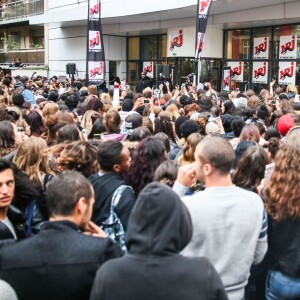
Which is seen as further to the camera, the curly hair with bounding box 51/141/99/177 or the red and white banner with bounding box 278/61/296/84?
the red and white banner with bounding box 278/61/296/84

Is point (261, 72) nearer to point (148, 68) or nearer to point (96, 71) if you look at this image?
point (148, 68)

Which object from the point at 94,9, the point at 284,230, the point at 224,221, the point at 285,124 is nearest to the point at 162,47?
the point at 94,9

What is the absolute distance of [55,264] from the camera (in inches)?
104

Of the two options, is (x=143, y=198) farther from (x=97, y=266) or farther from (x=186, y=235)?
(x=97, y=266)

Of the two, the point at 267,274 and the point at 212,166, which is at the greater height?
the point at 212,166

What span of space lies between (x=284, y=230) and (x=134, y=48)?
26.9 m

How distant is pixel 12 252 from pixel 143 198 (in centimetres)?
89

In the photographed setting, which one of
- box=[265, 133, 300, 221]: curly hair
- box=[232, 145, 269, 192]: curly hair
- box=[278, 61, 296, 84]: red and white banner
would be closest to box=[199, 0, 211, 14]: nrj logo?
box=[278, 61, 296, 84]: red and white banner

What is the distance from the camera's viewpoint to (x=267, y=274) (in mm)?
3658

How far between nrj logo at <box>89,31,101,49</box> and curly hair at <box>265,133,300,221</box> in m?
11.7

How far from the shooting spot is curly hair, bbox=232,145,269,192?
4.21m

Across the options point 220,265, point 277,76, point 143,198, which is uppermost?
point 277,76

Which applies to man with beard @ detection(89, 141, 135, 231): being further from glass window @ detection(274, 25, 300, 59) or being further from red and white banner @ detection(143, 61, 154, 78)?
red and white banner @ detection(143, 61, 154, 78)

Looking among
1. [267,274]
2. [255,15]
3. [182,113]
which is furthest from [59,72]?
[267,274]
